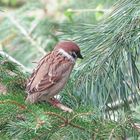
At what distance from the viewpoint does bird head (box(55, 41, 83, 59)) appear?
3.03 meters

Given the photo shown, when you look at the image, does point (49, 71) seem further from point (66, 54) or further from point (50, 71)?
point (66, 54)

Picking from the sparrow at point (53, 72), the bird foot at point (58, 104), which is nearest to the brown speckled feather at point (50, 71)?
the sparrow at point (53, 72)

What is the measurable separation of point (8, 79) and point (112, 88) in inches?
19.9

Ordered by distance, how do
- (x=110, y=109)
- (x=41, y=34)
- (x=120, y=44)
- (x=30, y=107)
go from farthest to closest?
1. (x=41, y=34)
2. (x=110, y=109)
3. (x=120, y=44)
4. (x=30, y=107)

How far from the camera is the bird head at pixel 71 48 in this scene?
3026mm

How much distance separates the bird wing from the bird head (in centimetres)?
6

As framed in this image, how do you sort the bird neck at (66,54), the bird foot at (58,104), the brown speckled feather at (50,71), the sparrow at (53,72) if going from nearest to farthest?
the bird foot at (58,104) < the sparrow at (53,72) < the brown speckled feather at (50,71) < the bird neck at (66,54)

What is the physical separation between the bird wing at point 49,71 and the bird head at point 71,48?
57 mm

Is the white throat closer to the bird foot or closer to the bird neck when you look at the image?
A: the bird neck

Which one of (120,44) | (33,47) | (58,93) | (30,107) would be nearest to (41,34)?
(33,47)

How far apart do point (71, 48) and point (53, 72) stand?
Answer: 17 cm

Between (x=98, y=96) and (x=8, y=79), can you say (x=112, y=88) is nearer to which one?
(x=98, y=96)

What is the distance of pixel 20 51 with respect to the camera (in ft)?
15.2

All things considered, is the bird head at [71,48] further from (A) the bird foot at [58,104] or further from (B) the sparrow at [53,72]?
(A) the bird foot at [58,104]
